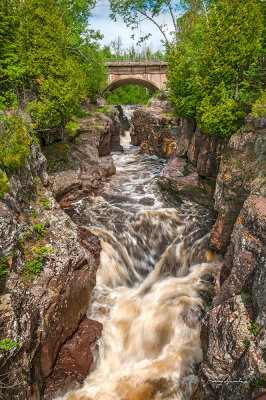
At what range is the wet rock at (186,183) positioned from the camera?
12.0 meters

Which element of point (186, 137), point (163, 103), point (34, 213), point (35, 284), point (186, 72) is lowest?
point (35, 284)

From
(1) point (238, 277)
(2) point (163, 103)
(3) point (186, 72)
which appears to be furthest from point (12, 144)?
(2) point (163, 103)

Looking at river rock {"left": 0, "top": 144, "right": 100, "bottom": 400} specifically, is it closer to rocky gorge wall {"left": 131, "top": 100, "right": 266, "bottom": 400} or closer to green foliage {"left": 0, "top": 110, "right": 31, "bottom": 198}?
green foliage {"left": 0, "top": 110, "right": 31, "bottom": 198}

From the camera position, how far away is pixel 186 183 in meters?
12.6

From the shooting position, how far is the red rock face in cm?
561

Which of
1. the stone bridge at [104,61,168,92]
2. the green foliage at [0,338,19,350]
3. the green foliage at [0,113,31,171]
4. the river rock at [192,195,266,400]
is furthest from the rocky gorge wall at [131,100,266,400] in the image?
the stone bridge at [104,61,168,92]

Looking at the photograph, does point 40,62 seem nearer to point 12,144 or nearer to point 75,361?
point 12,144

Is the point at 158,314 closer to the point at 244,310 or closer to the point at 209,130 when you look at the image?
the point at 244,310

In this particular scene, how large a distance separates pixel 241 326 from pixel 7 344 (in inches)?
178

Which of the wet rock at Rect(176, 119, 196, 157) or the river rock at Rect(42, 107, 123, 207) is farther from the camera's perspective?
the wet rock at Rect(176, 119, 196, 157)

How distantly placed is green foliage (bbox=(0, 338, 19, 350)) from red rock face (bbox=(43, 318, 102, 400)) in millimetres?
2006

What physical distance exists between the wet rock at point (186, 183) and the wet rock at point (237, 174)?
3163mm

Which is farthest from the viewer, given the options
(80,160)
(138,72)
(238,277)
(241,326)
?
(138,72)

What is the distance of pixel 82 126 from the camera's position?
16.9 metres
